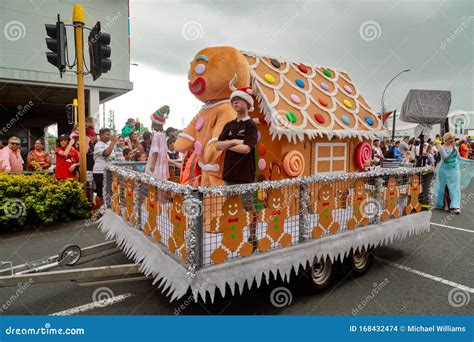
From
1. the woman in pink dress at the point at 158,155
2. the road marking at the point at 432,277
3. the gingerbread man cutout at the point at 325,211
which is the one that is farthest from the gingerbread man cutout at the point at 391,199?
the woman in pink dress at the point at 158,155

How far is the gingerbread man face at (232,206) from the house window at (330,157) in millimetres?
2617

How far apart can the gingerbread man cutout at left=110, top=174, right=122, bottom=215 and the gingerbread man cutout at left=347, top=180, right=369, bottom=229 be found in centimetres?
283

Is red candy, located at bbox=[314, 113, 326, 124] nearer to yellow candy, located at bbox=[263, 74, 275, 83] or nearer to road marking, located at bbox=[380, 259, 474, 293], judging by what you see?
yellow candy, located at bbox=[263, 74, 275, 83]

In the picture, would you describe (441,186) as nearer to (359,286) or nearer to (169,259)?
(359,286)

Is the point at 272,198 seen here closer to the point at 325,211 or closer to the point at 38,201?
the point at 325,211

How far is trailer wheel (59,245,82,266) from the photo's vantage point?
343 centimetres

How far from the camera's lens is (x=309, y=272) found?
3469 millimetres

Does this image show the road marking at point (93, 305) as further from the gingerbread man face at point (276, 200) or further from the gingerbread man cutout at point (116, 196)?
the gingerbread man face at point (276, 200)

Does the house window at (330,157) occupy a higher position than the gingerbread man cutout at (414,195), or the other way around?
the house window at (330,157)

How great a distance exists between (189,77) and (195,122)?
2.14 feet

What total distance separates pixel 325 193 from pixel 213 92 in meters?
2.02

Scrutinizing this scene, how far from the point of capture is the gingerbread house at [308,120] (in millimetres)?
4508

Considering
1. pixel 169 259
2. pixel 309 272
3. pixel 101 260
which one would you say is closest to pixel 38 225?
pixel 101 260

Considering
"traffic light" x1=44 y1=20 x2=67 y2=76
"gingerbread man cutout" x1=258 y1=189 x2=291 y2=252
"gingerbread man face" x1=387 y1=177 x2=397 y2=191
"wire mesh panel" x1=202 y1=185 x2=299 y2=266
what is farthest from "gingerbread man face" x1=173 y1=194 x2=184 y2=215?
"traffic light" x1=44 y1=20 x2=67 y2=76
